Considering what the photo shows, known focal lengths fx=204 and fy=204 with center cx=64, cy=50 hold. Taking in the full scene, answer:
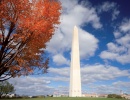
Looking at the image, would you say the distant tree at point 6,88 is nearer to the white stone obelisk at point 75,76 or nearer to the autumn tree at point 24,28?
the white stone obelisk at point 75,76

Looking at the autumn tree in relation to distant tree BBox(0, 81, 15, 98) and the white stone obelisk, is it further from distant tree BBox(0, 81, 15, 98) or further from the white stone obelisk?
Answer: distant tree BBox(0, 81, 15, 98)

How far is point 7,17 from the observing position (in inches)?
437

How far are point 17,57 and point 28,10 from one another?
2.80 m

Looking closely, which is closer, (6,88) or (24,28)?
(24,28)

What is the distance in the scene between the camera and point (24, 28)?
11.2 meters

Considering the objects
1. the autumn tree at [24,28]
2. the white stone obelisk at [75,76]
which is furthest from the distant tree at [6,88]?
the autumn tree at [24,28]

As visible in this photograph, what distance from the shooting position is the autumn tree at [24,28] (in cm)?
1116

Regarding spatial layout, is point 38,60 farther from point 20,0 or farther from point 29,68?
point 20,0

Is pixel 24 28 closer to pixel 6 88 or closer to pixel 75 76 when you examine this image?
pixel 75 76

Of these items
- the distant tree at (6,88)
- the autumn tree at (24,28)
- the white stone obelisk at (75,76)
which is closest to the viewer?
the autumn tree at (24,28)

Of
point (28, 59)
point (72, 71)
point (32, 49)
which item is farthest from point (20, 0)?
point (72, 71)

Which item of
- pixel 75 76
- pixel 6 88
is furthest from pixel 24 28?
pixel 6 88

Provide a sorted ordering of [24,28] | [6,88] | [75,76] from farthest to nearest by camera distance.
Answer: [6,88] < [75,76] < [24,28]

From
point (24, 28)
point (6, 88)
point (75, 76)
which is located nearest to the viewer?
point (24, 28)
